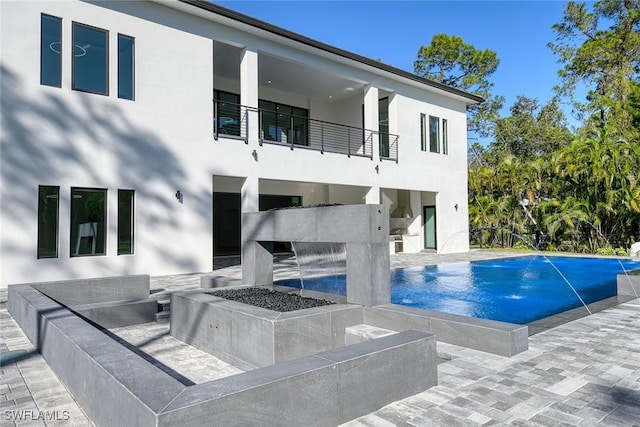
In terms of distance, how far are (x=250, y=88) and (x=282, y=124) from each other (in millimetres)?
4710

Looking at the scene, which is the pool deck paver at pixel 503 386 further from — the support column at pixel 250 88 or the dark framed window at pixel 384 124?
the dark framed window at pixel 384 124

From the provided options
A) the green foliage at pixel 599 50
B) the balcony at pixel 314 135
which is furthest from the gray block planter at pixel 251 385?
the green foliage at pixel 599 50

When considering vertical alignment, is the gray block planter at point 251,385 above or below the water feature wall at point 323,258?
below

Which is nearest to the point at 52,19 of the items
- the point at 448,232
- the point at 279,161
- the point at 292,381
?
the point at 279,161

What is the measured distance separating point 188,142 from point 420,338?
32.4 feet

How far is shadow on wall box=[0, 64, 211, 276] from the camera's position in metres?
9.25

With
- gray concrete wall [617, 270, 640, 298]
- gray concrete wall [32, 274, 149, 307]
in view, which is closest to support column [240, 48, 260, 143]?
gray concrete wall [32, 274, 149, 307]

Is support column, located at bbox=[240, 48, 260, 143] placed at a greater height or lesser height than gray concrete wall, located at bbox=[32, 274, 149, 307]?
greater

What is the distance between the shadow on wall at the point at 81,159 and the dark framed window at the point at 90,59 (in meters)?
0.35

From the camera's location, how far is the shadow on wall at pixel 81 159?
30.3 ft

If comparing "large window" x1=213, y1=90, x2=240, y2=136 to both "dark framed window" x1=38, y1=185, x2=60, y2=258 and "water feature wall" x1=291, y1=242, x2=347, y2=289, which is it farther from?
"water feature wall" x1=291, y1=242, x2=347, y2=289

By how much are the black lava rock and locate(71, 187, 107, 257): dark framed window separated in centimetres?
548

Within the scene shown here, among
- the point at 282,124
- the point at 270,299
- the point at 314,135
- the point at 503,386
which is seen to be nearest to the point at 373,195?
the point at 314,135

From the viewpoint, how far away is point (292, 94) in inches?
719
